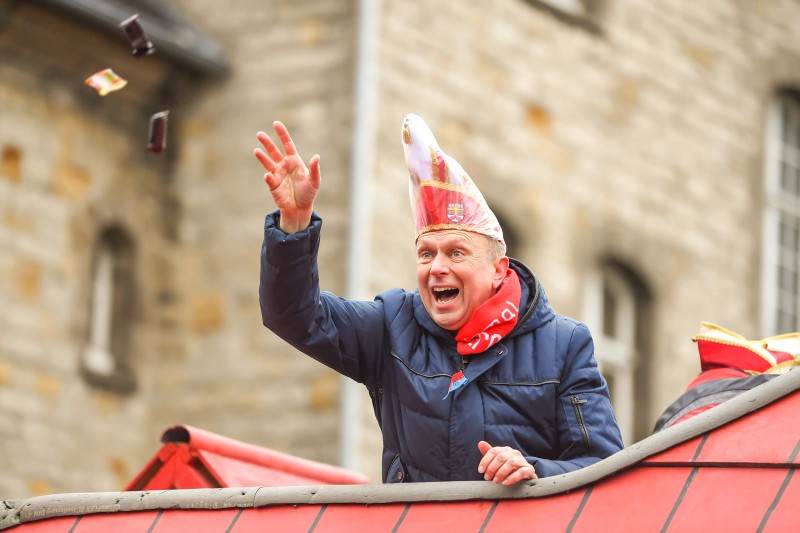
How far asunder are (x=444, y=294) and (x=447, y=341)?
136 mm

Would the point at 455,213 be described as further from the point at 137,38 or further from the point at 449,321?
the point at 137,38

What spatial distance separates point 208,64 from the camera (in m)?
16.5

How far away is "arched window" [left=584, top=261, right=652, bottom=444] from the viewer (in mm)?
18047

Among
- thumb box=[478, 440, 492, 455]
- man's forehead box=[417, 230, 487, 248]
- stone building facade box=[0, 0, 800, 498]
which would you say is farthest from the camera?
stone building facade box=[0, 0, 800, 498]

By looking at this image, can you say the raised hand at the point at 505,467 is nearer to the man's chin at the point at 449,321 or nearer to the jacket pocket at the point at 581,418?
the jacket pocket at the point at 581,418

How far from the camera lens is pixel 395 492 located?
212 inches

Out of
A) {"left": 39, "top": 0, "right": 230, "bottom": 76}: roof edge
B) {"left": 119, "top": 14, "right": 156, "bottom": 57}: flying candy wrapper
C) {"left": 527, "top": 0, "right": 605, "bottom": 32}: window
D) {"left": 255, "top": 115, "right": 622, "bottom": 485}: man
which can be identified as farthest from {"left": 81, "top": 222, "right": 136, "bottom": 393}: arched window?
{"left": 255, "top": 115, "right": 622, "bottom": 485}: man

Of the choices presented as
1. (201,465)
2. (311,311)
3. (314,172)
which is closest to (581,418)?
(311,311)

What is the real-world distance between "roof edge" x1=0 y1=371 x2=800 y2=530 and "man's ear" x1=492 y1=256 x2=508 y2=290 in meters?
0.84

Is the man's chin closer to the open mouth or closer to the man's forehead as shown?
the open mouth

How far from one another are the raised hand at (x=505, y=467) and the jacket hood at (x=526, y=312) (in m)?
0.65

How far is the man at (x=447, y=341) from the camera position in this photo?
5.71 meters

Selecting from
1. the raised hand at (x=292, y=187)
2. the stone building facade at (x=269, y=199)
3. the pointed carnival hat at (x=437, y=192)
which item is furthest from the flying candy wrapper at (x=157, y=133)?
the stone building facade at (x=269, y=199)

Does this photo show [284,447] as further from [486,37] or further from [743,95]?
[743,95]
